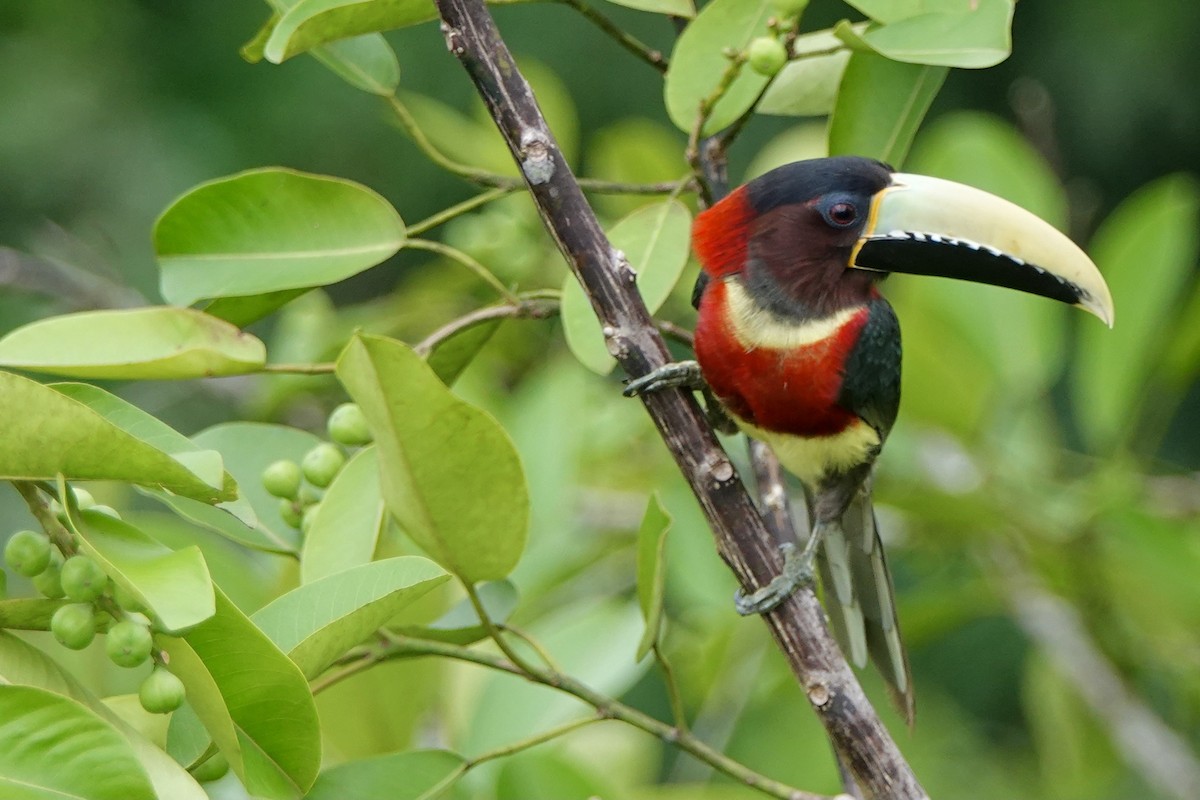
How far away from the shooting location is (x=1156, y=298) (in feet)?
6.35

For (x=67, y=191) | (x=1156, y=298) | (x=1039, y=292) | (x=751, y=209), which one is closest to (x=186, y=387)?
(x=751, y=209)

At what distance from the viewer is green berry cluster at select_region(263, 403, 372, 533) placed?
116cm

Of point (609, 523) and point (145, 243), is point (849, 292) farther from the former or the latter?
point (145, 243)

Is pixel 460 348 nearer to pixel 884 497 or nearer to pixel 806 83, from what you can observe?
pixel 806 83

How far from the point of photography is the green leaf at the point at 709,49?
1.18 m

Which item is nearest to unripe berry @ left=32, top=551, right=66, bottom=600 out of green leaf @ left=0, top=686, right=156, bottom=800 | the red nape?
green leaf @ left=0, top=686, right=156, bottom=800

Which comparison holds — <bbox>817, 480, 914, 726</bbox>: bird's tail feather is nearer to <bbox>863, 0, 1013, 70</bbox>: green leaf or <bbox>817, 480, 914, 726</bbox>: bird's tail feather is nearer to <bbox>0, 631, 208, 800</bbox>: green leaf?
<bbox>863, 0, 1013, 70</bbox>: green leaf

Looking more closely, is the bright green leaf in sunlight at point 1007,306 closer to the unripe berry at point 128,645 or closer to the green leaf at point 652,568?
the green leaf at point 652,568

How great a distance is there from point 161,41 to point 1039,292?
4.16 m

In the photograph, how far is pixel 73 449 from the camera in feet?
2.70

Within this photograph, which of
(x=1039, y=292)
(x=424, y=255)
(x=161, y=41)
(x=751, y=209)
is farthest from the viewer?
(x=161, y=41)

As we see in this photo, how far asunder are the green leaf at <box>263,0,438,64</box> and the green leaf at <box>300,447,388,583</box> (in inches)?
13.5

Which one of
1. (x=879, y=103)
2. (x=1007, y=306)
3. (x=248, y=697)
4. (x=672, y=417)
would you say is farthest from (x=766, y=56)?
(x=1007, y=306)

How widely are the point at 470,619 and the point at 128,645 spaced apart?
15.2 inches
